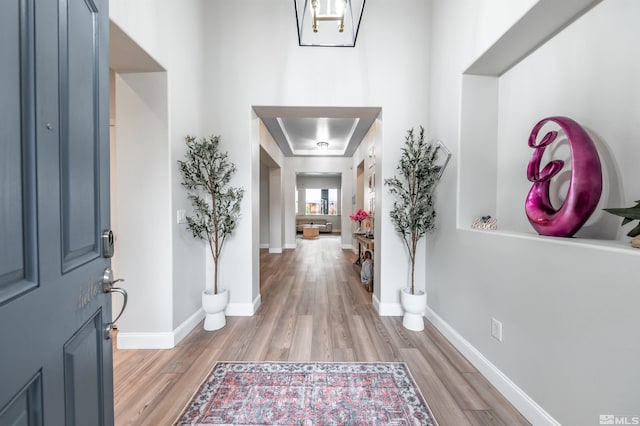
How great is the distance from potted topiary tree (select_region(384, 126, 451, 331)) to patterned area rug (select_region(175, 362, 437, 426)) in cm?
71

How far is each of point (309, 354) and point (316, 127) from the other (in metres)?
4.59

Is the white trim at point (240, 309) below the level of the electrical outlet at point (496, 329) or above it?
below

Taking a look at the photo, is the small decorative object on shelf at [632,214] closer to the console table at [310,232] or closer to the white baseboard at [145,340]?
the white baseboard at [145,340]

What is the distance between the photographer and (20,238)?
0.60m

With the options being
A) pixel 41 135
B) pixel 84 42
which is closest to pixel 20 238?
pixel 41 135

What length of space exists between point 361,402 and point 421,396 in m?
0.39

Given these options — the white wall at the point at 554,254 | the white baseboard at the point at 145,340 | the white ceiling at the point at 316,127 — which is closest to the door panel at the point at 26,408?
the white baseboard at the point at 145,340

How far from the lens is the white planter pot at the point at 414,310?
2617 millimetres

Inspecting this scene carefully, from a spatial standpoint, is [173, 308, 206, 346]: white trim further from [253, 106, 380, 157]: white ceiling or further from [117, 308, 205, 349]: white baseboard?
[253, 106, 380, 157]: white ceiling

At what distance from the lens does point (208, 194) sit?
2.78 metres

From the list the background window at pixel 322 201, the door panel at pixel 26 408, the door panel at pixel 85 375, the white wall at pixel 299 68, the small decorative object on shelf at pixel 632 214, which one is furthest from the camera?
the background window at pixel 322 201

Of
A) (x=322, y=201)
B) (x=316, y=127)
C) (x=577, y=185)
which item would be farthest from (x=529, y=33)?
(x=322, y=201)

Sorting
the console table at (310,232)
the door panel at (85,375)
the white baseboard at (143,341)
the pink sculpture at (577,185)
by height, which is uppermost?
the pink sculpture at (577,185)

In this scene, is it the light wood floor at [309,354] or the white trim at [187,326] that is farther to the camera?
the white trim at [187,326]
